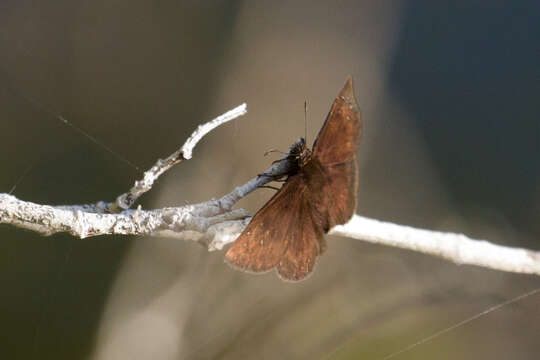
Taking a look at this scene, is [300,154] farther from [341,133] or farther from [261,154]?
[261,154]

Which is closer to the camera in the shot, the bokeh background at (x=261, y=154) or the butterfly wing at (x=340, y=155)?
the butterfly wing at (x=340, y=155)

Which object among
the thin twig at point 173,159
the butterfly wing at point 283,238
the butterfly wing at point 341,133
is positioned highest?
the thin twig at point 173,159

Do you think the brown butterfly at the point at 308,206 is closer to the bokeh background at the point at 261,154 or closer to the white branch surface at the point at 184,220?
the white branch surface at the point at 184,220

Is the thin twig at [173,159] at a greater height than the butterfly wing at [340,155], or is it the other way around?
the thin twig at [173,159]

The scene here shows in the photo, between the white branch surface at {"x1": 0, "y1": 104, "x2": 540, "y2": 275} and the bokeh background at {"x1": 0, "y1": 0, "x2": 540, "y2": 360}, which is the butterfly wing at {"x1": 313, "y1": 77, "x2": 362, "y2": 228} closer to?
the white branch surface at {"x1": 0, "y1": 104, "x2": 540, "y2": 275}

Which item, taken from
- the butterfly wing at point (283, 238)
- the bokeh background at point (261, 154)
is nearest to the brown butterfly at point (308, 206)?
the butterfly wing at point (283, 238)

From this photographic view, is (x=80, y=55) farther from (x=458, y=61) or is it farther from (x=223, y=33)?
(x=458, y=61)
